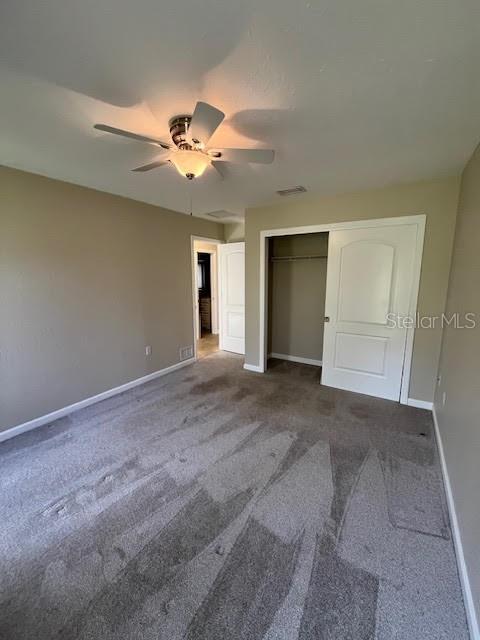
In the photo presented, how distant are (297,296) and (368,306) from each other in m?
1.44

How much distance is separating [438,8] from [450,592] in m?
2.51

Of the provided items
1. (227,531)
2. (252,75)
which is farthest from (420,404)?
(252,75)

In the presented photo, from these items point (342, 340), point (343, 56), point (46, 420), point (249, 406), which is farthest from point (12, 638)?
point (342, 340)

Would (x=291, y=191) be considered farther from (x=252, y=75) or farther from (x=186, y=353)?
(x=186, y=353)

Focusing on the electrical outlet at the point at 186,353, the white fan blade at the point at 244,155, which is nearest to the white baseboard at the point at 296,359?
the electrical outlet at the point at 186,353

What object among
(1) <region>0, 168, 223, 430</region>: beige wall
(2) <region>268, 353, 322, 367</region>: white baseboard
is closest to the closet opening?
(2) <region>268, 353, 322, 367</region>: white baseboard

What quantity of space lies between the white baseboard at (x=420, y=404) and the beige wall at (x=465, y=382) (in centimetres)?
38

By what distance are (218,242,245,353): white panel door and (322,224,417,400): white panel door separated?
1.78 m

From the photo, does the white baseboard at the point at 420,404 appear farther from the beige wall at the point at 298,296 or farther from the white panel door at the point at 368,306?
the beige wall at the point at 298,296

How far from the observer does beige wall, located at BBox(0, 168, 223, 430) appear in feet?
8.35

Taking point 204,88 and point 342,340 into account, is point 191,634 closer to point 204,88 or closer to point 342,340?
point 204,88

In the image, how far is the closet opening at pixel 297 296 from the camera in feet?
14.4

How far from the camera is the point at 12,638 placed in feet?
3.87

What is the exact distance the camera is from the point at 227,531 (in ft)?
5.41
